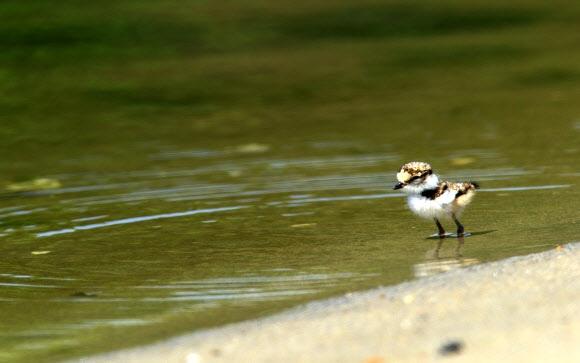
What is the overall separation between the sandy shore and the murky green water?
17.6 inches

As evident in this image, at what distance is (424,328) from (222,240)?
355 centimetres

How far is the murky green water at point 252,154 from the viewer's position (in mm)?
7059

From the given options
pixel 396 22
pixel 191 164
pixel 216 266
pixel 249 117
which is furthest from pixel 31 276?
pixel 396 22

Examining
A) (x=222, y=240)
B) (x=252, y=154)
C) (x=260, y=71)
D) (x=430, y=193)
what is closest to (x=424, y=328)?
(x=430, y=193)

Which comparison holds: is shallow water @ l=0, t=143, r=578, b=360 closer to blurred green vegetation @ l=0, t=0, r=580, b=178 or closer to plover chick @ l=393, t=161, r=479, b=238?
plover chick @ l=393, t=161, r=479, b=238

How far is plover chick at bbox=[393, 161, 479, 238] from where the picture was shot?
836cm

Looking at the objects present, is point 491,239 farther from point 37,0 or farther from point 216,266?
point 37,0

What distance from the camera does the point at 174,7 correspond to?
2428cm

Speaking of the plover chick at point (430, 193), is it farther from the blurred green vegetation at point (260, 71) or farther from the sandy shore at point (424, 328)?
the blurred green vegetation at point (260, 71)

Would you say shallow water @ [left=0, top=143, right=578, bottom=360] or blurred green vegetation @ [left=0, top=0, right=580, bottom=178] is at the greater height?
blurred green vegetation @ [left=0, top=0, right=580, bottom=178]

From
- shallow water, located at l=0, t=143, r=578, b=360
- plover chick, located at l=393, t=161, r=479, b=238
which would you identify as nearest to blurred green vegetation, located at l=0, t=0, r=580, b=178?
shallow water, located at l=0, t=143, r=578, b=360

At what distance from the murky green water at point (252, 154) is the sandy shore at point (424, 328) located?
448 mm

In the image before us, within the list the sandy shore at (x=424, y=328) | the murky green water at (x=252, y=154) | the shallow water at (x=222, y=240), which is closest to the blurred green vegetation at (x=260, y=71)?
the murky green water at (x=252, y=154)

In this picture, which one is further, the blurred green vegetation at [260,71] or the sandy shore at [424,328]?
the blurred green vegetation at [260,71]
